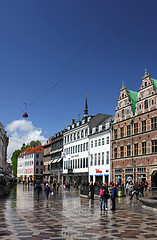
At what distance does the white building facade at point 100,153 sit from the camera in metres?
58.4

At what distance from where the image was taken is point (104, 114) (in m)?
72.2

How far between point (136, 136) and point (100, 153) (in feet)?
44.7

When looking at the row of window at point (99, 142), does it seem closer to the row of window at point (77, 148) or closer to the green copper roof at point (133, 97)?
the row of window at point (77, 148)

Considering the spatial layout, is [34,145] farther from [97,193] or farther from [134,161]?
[97,193]

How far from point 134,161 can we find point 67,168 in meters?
31.6

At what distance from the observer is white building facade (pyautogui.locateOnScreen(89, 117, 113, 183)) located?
192ft

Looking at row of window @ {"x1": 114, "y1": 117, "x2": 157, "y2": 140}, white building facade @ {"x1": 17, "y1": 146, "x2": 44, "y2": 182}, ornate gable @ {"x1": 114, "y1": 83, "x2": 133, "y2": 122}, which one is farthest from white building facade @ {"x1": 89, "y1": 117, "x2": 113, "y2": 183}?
white building facade @ {"x1": 17, "y1": 146, "x2": 44, "y2": 182}

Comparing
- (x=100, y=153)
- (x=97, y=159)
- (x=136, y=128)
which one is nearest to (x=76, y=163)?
(x=97, y=159)

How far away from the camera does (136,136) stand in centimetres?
4928

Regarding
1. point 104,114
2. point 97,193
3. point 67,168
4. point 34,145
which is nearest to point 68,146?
point 67,168

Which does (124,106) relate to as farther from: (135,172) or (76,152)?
(76,152)

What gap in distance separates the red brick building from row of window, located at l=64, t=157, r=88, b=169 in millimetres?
12756

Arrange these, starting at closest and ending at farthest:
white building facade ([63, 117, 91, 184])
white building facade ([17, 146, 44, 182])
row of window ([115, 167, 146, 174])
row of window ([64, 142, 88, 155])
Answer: row of window ([115, 167, 146, 174])
white building facade ([63, 117, 91, 184])
row of window ([64, 142, 88, 155])
white building facade ([17, 146, 44, 182])

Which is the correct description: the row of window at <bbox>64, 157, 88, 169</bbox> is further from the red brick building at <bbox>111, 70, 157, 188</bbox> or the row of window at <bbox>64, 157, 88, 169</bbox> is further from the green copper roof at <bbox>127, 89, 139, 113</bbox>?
the green copper roof at <bbox>127, 89, 139, 113</bbox>
